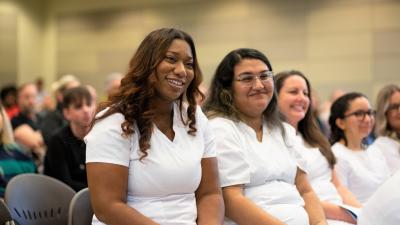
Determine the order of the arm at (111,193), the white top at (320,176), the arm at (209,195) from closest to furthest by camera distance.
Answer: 1. the arm at (111,193)
2. the arm at (209,195)
3. the white top at (320,176)

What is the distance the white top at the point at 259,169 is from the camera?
2.25m

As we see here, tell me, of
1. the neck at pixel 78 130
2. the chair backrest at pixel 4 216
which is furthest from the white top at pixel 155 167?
the neck at pixel 78 130

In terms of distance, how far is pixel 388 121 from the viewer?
148 inches

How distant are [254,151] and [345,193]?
1.02 metres

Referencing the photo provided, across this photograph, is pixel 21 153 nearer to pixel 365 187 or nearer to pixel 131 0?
pixel 365 187

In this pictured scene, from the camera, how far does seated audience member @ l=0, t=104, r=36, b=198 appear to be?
309 centimetres

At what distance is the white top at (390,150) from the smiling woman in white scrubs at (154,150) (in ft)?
6.37

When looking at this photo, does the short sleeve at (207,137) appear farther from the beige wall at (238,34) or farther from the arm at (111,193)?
the beige wall at (238,34)

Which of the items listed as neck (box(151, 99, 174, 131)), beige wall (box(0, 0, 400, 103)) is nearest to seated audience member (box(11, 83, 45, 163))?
neck (box(151, 99, 174, 131))

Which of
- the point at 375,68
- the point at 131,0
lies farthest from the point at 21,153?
the point at 131,0

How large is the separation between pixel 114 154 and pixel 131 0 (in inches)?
315

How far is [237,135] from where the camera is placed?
234 cm

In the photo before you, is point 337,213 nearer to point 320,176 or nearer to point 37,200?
point 320,176

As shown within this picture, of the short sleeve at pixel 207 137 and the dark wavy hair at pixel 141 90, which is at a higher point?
the dark wavy hair at pixel 141 90
